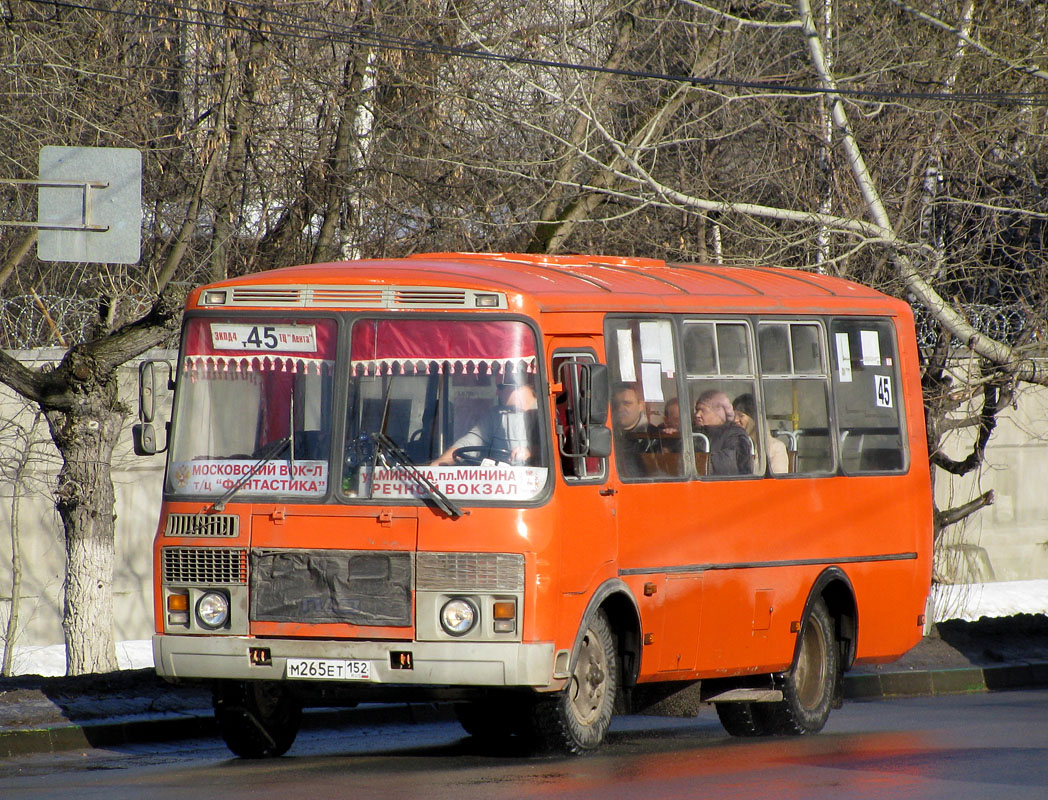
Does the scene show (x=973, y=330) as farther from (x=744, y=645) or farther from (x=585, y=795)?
(x=585, y=795)

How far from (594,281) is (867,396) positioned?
2.75 metres

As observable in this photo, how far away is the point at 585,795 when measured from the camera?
7.50m

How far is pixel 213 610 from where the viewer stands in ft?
29.0

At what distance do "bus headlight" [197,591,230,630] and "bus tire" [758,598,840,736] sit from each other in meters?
3.95

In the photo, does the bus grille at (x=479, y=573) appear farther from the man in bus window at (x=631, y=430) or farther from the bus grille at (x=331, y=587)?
the man in bus window at (x=631, y=430)

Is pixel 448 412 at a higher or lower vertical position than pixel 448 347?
lower

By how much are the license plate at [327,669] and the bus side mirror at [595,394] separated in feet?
5.42

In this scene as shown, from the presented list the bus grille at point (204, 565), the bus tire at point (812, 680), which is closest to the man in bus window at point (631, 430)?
the bus tire at point (812, 680)

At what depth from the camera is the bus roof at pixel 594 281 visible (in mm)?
8977

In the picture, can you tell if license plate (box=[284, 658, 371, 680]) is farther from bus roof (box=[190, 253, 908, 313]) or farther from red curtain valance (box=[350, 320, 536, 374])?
bus roof (box=[190, 253, 908, 313])

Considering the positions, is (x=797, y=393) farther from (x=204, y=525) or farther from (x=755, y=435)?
(x=204, y=525)

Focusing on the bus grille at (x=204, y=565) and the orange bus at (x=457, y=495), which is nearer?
the orange bus at (x=457, y=495)

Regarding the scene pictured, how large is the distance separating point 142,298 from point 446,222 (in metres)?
3.24

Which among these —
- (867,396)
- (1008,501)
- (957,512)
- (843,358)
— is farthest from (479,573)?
(1008,501)
